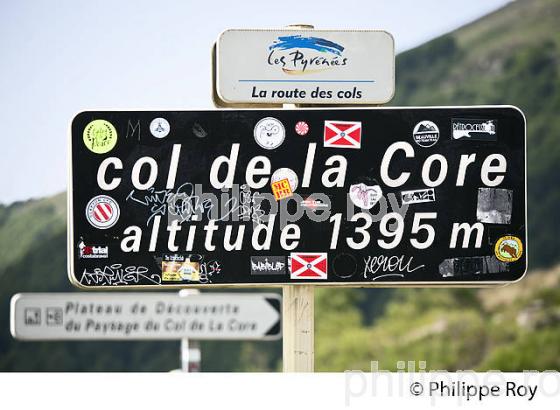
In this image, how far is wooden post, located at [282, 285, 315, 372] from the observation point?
502 centimetres

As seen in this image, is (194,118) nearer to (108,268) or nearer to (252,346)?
(108,268)

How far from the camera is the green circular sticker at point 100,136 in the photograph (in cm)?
495

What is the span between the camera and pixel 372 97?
513 cm

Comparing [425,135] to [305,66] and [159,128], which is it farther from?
[159,128]

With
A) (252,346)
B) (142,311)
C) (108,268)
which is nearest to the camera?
(108,268)

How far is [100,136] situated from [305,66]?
2.99 feet

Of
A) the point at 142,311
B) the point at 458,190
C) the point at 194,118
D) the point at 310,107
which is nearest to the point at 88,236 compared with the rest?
the point at 194,118

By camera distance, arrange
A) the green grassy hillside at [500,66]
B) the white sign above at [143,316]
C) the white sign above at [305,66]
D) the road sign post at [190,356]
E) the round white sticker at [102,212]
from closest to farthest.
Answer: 1. the round white sticker at [102,212]
2. the white sign above at [305,66]
3. the white sign above at [143,316]
4. the road sign post at [190,356]
5. the green grassy hillside at [500,66]

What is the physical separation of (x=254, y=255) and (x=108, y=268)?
1.96ft

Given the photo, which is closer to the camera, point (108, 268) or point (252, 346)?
point (108, 268)
